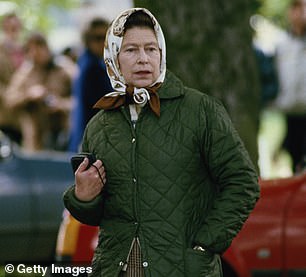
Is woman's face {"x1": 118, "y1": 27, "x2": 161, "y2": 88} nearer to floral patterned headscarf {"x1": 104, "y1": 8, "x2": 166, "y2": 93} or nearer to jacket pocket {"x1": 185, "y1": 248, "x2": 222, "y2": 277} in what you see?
floral patterned headscarf {"x1": 104, "y1": 8, "x2": 166, "y2": 93}

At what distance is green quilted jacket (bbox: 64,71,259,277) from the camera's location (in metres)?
A: 5.41

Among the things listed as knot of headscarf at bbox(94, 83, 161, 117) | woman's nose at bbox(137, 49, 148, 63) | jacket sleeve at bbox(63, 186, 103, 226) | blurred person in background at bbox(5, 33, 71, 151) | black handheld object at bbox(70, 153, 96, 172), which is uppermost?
blurred person in background at bbox(5, 33, 71, 151)

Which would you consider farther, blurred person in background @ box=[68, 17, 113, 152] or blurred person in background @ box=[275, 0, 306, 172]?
blurred person in background @ box=[275, 0, 306, 172]

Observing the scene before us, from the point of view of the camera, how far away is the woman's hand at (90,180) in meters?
5.45

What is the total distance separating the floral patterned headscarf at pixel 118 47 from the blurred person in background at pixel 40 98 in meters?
9.32

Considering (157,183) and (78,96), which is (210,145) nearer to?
(157,183)

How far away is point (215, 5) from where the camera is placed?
988 cm

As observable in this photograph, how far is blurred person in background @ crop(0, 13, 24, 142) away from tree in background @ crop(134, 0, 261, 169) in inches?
236

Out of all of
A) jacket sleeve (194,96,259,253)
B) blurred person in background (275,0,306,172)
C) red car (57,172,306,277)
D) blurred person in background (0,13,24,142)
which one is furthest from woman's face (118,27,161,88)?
blurred person in background (0,13,24,142)

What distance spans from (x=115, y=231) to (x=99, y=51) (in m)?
5.62

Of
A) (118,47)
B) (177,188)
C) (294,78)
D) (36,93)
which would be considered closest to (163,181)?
(177,188)

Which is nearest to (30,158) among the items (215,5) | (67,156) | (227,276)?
(67,156)
